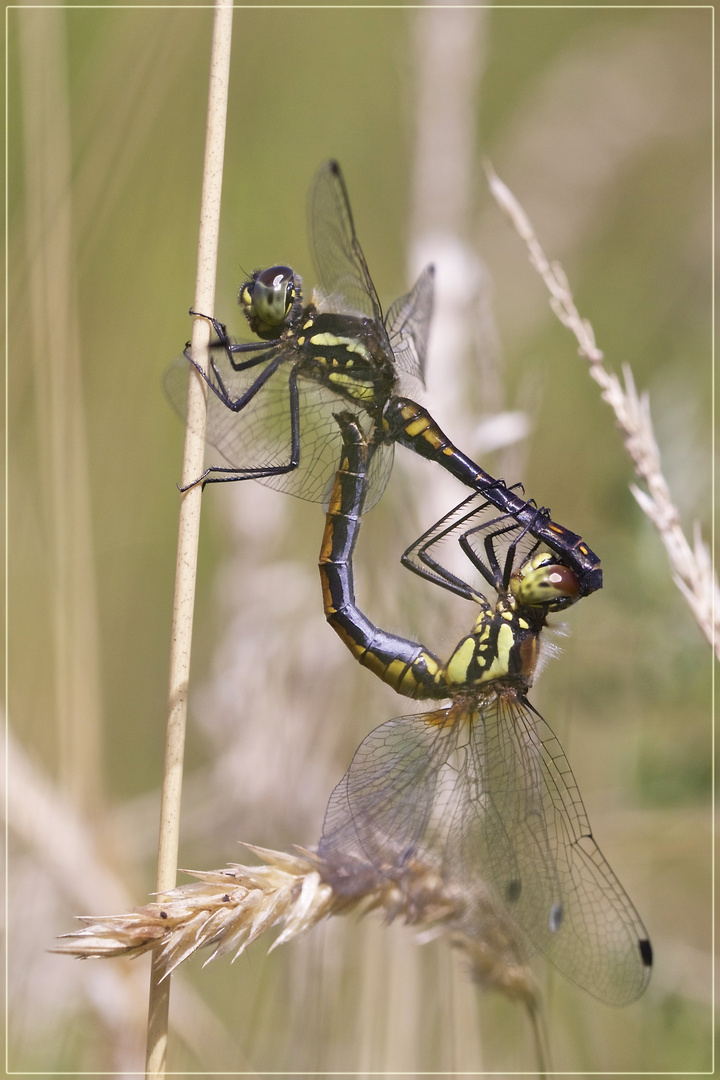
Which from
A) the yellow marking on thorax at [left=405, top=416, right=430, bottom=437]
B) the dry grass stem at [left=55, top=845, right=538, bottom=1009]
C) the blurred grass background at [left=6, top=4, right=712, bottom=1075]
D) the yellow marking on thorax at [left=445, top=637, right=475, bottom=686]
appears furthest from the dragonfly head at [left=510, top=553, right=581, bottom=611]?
the dry grass stem at [left=55, top=845, right=538, bottom=1009]

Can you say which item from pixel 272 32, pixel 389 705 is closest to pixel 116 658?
pixel 389 705

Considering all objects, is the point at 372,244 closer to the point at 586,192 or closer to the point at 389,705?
the point at 586,192

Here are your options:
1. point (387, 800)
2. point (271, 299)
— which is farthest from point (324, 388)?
point (387, 800)

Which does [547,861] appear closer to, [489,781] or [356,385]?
[489,781]

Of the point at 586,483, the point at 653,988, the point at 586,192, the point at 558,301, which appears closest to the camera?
the point at 558,301

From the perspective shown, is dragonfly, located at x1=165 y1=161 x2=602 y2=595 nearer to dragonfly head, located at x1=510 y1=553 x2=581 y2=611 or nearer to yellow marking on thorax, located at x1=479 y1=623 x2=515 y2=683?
dragonfly head, located at x1=510 y1=553 x2=581 y2=611

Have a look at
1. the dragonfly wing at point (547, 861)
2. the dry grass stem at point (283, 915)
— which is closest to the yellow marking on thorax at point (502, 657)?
the dragonfly wing at point (547, 861)
